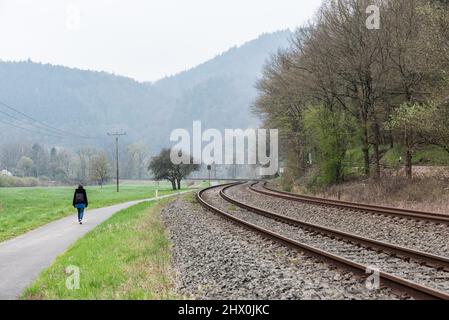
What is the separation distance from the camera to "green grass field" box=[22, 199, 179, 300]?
27.2 ft

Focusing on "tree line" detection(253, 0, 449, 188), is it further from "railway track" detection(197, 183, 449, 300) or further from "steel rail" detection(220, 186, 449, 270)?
"railway track" detection(197, 183, 449, 300)

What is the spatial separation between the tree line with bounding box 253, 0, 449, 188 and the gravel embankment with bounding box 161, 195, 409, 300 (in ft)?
40.8

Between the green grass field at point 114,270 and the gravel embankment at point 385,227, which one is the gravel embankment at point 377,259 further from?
the green grass field at point 114,270

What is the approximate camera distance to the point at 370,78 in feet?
99.6

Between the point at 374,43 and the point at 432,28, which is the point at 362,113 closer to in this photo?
the point at 374,43

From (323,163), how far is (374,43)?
31.4 ft

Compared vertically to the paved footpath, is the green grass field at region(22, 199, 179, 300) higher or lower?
higher

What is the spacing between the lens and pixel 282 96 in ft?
149

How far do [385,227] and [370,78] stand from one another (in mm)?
16661

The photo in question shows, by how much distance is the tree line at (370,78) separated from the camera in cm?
2177

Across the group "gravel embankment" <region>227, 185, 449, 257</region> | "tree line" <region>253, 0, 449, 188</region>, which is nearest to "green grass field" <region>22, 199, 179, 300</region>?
"gravel embankment" <region>227, 185, 449, 257</region>

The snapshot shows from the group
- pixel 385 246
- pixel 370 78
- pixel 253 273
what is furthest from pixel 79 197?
pixel 370 78

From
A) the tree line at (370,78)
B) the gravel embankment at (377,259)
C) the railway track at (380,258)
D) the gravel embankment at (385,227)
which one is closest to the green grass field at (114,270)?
the railway track at (380,258)

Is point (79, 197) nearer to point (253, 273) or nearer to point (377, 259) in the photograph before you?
point (253, 273)
